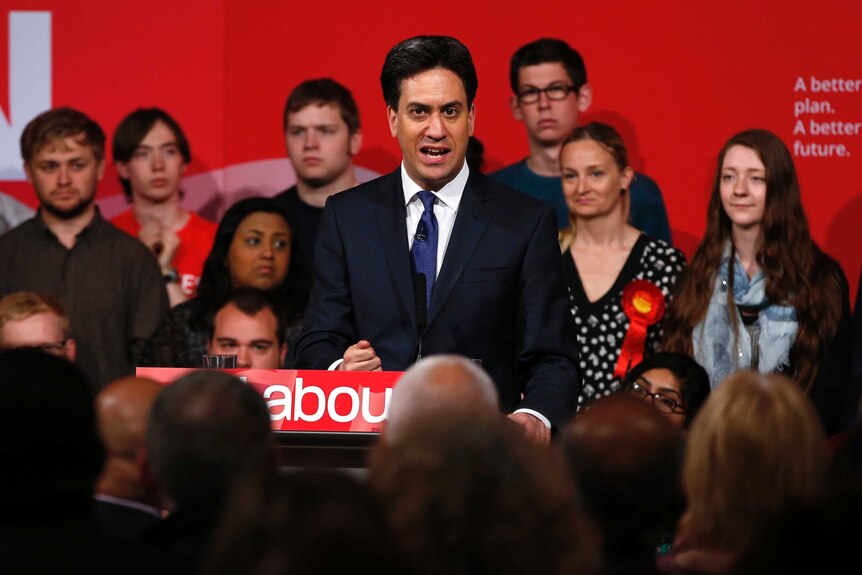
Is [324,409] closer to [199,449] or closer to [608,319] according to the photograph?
[199,449]

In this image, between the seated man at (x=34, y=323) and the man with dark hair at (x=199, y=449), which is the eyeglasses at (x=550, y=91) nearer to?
the seated man at (x=34, y=323)

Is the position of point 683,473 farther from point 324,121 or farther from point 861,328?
point 324,121

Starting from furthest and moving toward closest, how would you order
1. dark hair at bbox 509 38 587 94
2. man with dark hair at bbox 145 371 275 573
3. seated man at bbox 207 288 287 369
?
dark hair at bbox 509 38 587 94, seated man at bbox 207 288 287 369, man with dark hair at bbox 145 371 275 573

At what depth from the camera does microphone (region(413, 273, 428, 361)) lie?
3.36m

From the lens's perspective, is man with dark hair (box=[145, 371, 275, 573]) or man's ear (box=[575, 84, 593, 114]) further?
man's ear (box=[575, 84, 593, 114])

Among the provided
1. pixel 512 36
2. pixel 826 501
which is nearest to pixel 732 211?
pixel 512 36

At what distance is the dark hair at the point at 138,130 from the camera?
5980 millimetres

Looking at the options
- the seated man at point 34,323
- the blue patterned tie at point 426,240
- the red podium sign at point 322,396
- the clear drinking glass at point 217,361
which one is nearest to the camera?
the red podium sign at point 322,396

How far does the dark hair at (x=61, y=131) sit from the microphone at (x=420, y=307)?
102 inches

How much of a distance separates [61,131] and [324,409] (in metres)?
2.97

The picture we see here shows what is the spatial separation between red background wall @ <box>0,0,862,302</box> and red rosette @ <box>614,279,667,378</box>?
3.62ft

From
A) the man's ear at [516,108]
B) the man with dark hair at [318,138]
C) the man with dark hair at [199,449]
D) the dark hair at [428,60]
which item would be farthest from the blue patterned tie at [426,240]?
the man's ear at [516,108]

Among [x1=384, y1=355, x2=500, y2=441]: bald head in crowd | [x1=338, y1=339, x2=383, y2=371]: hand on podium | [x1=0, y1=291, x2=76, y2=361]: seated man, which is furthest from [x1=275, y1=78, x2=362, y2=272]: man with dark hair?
[x1=384, y1=355, x2=500, y2=441]: bald head in crowd

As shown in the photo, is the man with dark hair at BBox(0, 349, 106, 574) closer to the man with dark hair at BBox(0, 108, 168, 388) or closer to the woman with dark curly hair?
the woman with dark curly hair
